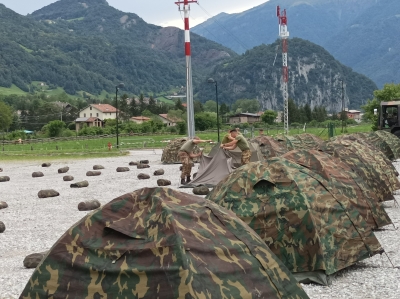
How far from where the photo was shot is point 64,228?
16.3 metres

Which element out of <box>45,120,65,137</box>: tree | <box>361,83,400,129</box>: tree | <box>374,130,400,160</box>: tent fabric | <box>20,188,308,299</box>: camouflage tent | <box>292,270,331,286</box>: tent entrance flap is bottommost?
<box>45,120,65,137</box>: tree

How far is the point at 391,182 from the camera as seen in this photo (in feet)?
60.3

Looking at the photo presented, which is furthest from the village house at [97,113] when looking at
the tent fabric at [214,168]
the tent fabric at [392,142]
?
the tent fabric at [214,168]

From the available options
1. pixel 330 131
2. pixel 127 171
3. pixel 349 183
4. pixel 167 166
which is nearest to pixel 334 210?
pixel 349 183

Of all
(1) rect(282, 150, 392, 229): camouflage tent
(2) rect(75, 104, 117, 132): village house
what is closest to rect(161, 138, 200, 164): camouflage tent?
(1) rect(282, 150, 392, 229): camouflage tent

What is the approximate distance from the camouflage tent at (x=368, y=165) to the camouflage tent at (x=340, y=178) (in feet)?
10.3

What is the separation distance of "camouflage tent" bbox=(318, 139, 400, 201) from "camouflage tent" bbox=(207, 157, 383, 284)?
218 inches

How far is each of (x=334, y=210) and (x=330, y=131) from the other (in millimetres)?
47235

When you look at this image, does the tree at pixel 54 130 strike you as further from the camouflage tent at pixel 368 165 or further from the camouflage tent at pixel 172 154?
the camouflage tent at pixel 368 165

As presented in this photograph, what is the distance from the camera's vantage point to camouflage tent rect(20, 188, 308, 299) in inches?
240

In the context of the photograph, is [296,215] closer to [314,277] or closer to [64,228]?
[314,277]

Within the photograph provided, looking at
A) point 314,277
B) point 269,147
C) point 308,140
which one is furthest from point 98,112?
point 314,277

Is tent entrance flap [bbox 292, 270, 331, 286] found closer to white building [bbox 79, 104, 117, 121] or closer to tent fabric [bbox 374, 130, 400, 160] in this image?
tent fabric [bbox 374, 130, 400, 160]

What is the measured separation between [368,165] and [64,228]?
7.72 metres
